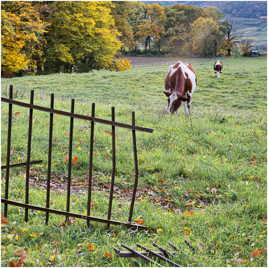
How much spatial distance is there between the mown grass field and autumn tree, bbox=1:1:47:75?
13.1m

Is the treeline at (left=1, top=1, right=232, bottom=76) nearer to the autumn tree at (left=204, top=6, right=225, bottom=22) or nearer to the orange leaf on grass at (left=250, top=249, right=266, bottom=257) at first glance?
the autumn tree at (left=204, top=6, right=225, bottom=22)

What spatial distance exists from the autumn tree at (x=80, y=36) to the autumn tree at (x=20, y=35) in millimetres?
1944

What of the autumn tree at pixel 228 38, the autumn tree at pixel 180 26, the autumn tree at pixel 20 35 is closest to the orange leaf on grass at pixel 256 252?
the autumn tree at pixel 20 35

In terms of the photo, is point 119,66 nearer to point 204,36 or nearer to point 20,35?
point 204,36

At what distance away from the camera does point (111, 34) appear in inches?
1345

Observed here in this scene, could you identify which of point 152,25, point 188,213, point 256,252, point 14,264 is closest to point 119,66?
point 152,25

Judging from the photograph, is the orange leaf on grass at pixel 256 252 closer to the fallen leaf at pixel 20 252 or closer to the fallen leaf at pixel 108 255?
the fallen leaf at pixel 108 255

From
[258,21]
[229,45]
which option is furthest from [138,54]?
[258,21]

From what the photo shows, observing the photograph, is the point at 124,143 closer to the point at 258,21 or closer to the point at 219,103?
the point at 219,103

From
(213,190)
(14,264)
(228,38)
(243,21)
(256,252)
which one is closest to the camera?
(14,264)

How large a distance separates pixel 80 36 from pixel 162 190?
26.9m

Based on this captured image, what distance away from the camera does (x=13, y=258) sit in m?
4.16

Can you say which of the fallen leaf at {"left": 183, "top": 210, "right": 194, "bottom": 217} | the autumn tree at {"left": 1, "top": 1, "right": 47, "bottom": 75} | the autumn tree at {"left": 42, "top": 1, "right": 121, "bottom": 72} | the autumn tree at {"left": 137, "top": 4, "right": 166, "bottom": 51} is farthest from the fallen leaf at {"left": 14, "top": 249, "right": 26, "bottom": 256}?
the autumn tree at {"left": 137, "top": 4, "right": 166, "bottom": 51}

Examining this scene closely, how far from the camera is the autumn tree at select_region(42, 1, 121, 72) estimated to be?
100ft
